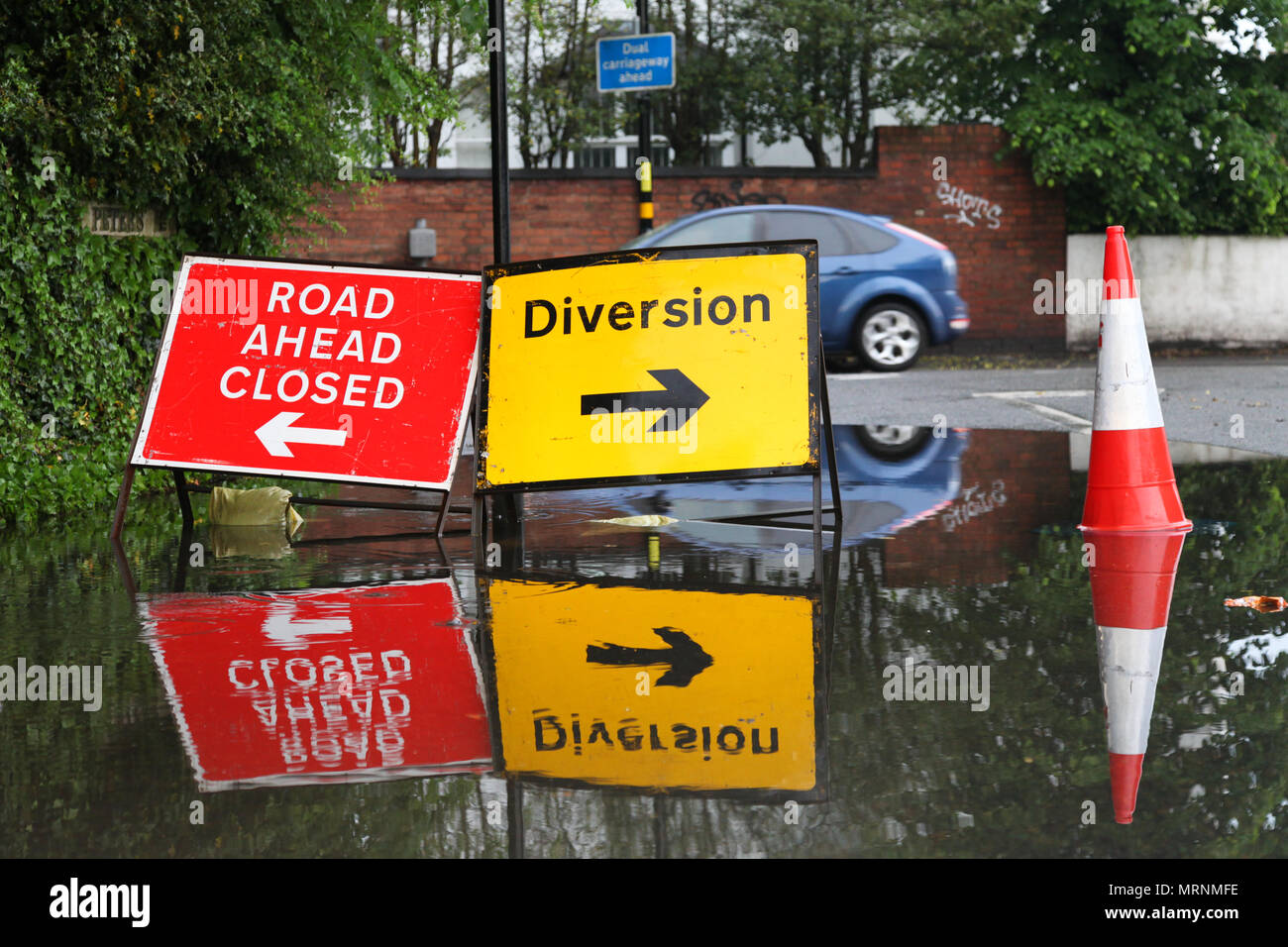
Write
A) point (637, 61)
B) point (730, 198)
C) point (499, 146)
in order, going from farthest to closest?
point (730, 198) < point (637, 61) < point (499, 146)

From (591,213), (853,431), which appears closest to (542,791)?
(853,431)

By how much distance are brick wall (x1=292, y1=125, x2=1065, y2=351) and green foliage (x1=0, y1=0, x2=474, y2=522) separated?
31.2ft

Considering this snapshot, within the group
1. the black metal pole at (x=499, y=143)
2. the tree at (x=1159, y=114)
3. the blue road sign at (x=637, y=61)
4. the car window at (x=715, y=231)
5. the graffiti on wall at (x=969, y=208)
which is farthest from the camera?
the graffiti on wall at (x=969, y=208)

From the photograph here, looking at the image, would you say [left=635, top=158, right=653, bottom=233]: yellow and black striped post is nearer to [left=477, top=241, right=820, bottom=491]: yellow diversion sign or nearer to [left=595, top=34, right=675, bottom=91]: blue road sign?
[left=595, top=34, right=675, bottom=91]: blue road sign

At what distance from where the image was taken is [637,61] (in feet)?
61.0

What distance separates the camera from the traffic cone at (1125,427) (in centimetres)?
697

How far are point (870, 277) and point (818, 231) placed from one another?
2.40 feet

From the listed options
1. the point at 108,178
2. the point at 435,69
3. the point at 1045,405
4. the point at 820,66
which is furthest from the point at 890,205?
the point at 108,178

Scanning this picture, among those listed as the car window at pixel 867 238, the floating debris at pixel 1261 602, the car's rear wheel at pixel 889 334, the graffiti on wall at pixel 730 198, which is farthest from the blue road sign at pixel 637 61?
the floating debris at pixel 1261 602

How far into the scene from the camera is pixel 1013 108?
2031cm

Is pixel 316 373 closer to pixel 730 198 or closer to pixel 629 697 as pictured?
pixel 629 697

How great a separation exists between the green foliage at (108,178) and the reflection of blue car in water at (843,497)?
3.06 m

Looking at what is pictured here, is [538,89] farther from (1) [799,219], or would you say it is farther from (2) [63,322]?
(2) [63,322]

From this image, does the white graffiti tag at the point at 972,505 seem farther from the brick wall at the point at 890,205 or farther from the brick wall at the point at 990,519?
the brick wall at the point at 890,205
